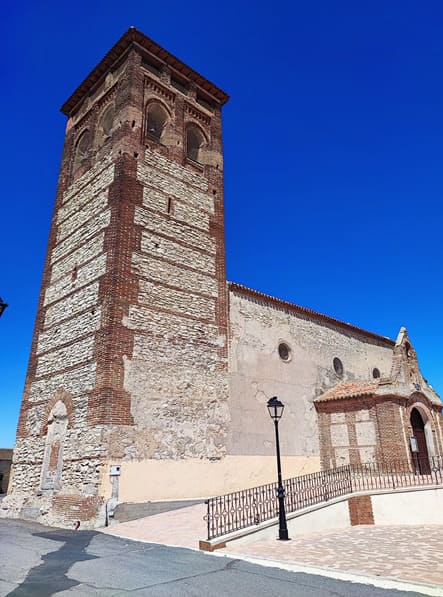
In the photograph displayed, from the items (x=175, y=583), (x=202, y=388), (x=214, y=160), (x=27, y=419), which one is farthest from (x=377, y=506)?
(x=214, y=160)

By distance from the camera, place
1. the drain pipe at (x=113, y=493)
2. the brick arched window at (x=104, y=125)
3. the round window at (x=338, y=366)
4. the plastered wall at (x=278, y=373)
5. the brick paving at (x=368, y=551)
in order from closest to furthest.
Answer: the brick paving at (x=368, y=551) → the drain pipe at (x=113, y=493) → the plastered wall at (x=278, y=373) → the brick arched window at (x=104, y=125) → the round window at (x=338, y=366)

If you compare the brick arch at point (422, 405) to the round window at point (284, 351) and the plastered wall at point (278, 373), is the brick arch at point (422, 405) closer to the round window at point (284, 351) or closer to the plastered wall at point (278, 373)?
the plastered wall at point (278, 373)

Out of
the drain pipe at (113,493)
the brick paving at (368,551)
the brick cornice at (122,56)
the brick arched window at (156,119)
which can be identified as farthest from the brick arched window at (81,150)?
the brick paving at (368,551)

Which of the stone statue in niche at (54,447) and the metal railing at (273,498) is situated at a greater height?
the stone statue in niche at (54,447)

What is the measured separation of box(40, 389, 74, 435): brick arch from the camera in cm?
1335

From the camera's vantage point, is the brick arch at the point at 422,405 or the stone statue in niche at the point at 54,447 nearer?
the stone statue in niche at the point at 54,447

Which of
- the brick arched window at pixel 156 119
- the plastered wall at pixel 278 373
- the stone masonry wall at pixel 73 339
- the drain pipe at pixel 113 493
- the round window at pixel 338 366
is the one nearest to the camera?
the drain pipe at pixel 113 493

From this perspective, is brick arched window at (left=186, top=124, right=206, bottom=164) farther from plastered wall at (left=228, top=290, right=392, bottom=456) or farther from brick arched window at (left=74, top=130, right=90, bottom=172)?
plastered wall at (left=228, top=290, right=392, bottom=456)

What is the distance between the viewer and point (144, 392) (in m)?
13.2

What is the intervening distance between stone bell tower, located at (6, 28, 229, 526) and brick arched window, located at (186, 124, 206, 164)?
2.1 inches

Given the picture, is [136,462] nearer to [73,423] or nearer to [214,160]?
[73,423]

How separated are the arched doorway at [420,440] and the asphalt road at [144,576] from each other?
13.3m

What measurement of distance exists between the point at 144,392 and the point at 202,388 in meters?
2.38

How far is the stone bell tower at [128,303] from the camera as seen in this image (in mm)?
12691
